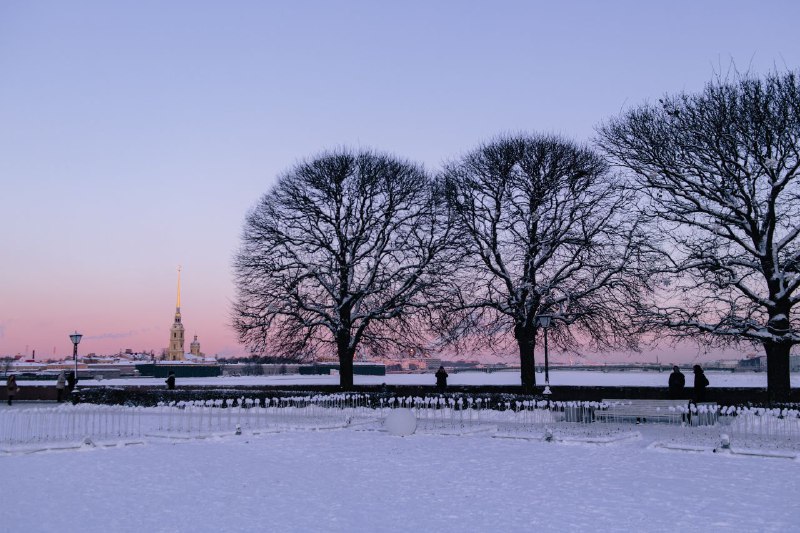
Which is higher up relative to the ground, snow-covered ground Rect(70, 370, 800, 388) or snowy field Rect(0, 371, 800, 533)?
snowy field Rect(0, 371, 800, 533)

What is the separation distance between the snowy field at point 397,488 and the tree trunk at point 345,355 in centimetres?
1787

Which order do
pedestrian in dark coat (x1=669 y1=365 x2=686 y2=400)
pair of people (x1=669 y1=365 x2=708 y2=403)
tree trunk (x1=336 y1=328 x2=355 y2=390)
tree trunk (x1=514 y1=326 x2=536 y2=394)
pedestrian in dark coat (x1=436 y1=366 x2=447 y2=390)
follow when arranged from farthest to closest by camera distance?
tree trunk (x1=336 y1=328 x2=355 y2=390) → pedestrian in dark coat (x1=436 y1=366 x2=447 y2=390) → tree trunk (x1=514 y1=326 x2=536 y2=394) → pedestrian in dark coat (x1=669 y1=365 x2=686 y2=400) → pair of people (x1=669 y1=365 x2=708 y2=403)

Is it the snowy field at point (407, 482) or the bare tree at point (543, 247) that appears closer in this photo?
the snowy field at point (407, 482)

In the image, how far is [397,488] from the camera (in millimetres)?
13961

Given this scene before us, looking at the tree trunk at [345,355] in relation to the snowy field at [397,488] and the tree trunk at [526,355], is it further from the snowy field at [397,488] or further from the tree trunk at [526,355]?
the snowy field at [397,488]

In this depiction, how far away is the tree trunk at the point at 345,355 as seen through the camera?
39.1m

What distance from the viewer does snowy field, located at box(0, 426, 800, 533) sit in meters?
11.1

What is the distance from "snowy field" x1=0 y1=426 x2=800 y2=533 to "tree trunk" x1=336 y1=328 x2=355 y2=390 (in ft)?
58.6

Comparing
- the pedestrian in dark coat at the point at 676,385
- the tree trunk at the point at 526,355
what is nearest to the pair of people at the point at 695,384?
the pedestrian in dark coat at the point at 676,385

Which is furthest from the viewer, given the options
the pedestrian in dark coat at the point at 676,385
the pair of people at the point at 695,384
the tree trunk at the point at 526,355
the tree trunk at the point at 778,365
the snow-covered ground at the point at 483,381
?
the snow-covered ground at the point at 483,381

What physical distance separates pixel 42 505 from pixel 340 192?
28.5 m

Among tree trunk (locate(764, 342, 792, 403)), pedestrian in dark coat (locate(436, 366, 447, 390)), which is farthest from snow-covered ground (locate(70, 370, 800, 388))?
tree trunk (locate(764, 342, 792, 403))

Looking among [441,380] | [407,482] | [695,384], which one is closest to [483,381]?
[441,380]

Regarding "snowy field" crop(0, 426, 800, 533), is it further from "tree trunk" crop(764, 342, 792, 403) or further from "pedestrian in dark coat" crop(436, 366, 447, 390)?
"pedestrian in dark coat" crop(436, 366, 447, 390)
